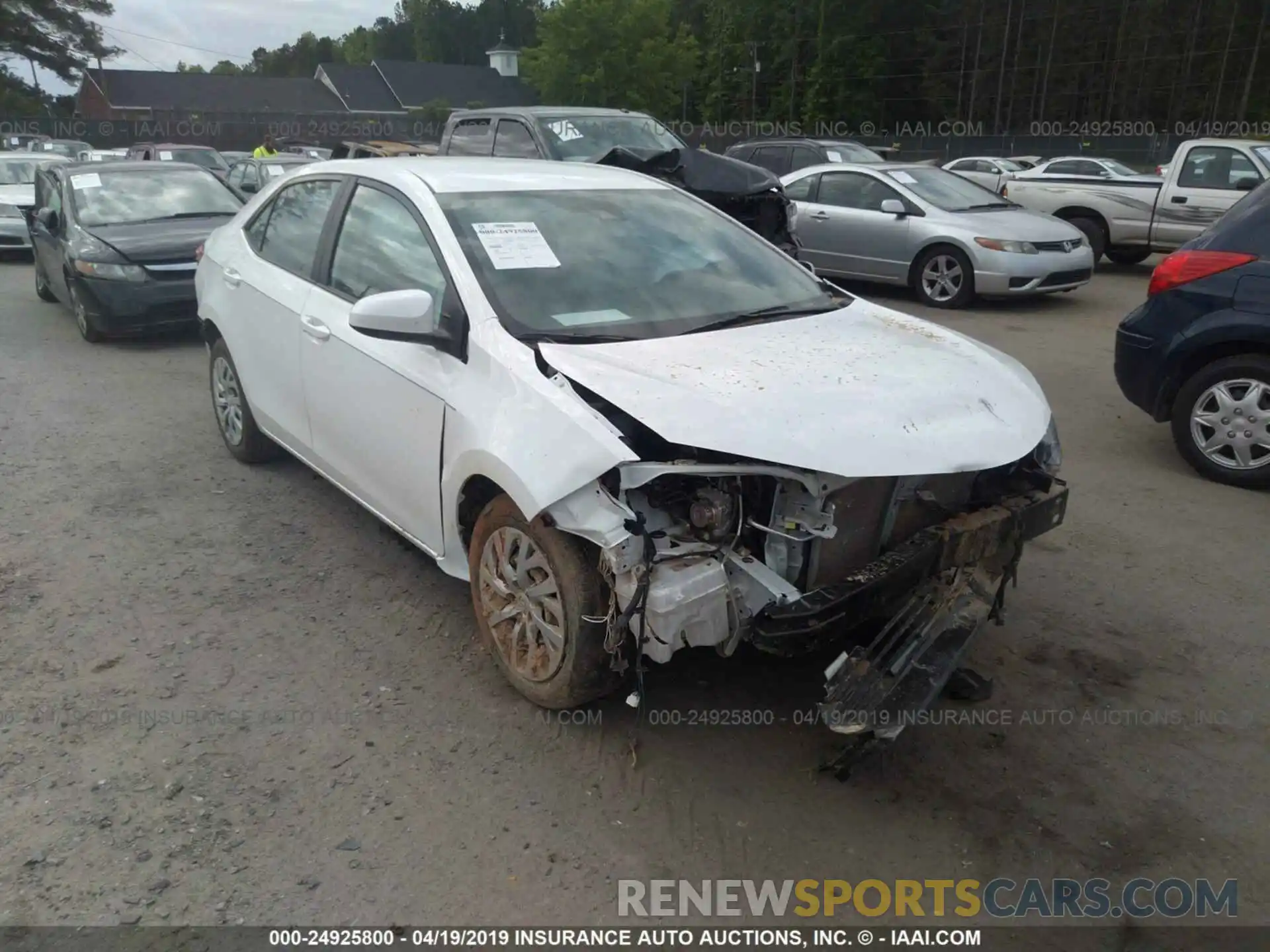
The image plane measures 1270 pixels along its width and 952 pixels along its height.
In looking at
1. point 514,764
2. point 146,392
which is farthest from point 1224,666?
point 146,392

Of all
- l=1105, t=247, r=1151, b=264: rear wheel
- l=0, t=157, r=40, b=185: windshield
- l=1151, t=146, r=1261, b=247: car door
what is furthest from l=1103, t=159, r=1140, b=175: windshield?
l=0, t=157, r=40, b=185: windshield

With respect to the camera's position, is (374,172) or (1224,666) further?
(374,172)

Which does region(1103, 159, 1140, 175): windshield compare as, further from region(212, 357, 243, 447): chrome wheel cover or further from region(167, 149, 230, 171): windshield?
region(212, 357, 243, 447): chrome wheel cover

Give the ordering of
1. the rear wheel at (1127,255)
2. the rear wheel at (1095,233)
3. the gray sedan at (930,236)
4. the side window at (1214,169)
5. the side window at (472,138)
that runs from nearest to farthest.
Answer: the gray sedan at (930,236)
the side window at (472,138)
the side window at (1214,169)
the rear wheel at (1095,233)
the rear wheel at (1127,255)

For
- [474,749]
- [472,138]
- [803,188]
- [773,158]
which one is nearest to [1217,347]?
[474,749]

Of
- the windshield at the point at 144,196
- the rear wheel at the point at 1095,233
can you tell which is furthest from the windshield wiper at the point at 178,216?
the rear wheel at the point at 1095,233

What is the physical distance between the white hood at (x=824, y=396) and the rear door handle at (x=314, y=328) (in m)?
1.44

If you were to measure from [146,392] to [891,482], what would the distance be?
654 cm

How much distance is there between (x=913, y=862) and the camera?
290 centimetres

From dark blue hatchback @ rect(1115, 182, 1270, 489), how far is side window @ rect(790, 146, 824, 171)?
8986mm

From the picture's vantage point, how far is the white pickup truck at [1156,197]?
12312mm

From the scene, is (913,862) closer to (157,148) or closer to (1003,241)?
(1003,241)

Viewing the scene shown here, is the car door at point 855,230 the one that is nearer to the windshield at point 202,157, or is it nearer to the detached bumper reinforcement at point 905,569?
the detached bumper reinforcement at point 905,569

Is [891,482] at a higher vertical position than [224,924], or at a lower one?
higher
